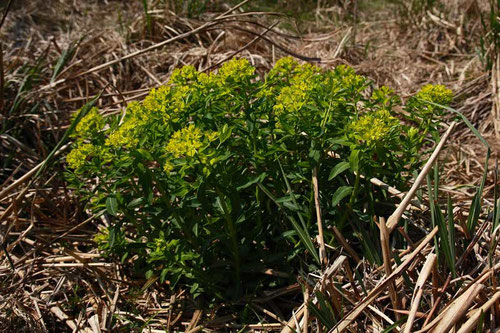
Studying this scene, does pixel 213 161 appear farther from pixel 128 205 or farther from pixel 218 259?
pixel 218 259

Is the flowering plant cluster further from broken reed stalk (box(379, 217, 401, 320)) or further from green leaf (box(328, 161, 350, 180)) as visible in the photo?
broken reed stalk (box(379, 217, 401, 320))

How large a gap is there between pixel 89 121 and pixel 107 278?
2.87 ft

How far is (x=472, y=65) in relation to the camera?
4504 mm

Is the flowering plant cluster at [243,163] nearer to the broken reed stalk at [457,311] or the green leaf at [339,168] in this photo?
the green leaf at [339,168]

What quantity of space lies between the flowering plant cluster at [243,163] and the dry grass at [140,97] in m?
0.23

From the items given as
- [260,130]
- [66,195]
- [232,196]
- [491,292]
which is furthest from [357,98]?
[66,195]

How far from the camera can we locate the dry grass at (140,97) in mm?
2256

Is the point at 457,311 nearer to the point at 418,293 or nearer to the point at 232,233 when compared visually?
the point at 418,293

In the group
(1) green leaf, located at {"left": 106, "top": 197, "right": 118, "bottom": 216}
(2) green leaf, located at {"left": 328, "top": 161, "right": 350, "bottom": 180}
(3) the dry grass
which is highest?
(2) green leaf, located at {"left": 328, "top": 161, "right": 350, "bottom": 180}

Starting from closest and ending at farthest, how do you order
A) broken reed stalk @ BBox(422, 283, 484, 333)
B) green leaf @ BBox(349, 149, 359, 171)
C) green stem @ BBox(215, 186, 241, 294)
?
broken reed stalk @ BBox(422, 283, 484, 333) < green leaf @ BBox(349, 149, 359, 171) < green stem @ BBox(215, 186, 241, 294)

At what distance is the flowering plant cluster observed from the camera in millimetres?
2207

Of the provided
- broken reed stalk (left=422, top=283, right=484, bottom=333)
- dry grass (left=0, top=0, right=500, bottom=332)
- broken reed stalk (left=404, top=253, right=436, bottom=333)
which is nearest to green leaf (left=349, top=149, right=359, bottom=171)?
dry grass (left=0, top=0, right=500, bottom=332)

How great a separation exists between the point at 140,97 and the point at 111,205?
2.09m

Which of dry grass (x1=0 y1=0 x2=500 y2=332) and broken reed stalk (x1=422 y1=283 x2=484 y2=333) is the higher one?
broken reed stalk (x1=422 y1=283 x2=484 y2=333)
